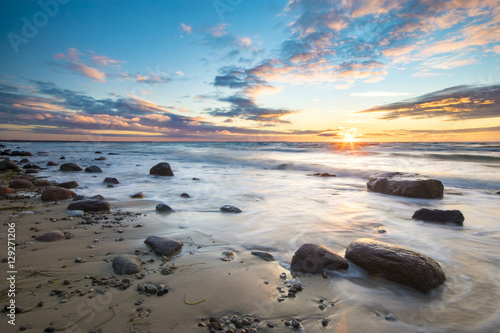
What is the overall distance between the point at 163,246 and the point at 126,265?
0.57 m

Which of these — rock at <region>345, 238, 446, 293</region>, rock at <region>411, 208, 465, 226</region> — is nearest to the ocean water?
rock at <region>345, 238, 446, 293</region>

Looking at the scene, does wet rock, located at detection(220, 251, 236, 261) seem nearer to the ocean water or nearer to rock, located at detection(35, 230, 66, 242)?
the ocean water

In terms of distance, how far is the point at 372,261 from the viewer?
2.70 meters

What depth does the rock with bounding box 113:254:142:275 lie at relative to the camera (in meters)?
2.45

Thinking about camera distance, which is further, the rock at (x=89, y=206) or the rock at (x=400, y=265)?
the rock at (x=89, y=206)

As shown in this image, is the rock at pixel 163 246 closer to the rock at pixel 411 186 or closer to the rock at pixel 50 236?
the rock at pixel 50 236

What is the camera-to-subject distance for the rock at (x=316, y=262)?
8.79ft

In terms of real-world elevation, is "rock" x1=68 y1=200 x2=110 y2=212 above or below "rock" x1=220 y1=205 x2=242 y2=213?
above

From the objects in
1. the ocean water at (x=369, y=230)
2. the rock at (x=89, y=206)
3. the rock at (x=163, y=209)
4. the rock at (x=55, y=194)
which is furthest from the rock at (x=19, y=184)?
the rock at (x=163, y=209)

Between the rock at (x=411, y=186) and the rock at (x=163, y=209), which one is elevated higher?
the rock at (x=411, y=186)

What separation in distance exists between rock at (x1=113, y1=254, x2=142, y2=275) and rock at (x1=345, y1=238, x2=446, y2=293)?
8.12 feet

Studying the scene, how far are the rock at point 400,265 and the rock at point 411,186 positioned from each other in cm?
521

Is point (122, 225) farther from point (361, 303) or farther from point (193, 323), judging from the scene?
point (361, 303)

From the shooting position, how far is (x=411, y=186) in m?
7.12
